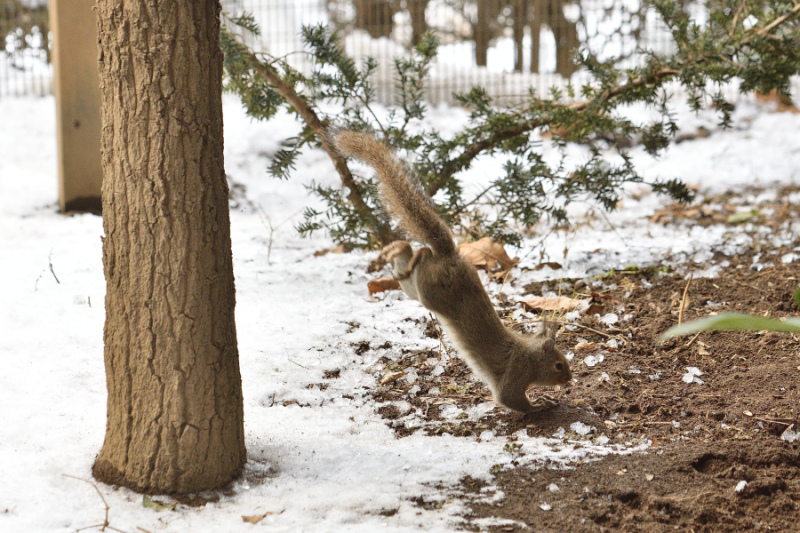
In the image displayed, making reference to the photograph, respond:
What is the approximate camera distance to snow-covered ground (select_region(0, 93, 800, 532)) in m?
2.15

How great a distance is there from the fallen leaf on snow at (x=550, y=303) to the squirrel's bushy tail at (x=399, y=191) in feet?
3.27

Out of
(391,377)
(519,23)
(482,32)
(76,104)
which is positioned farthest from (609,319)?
(519,23)

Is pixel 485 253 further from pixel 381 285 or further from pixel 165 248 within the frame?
pixel 165 248

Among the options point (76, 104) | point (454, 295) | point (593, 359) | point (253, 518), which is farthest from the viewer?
point (76, 104)

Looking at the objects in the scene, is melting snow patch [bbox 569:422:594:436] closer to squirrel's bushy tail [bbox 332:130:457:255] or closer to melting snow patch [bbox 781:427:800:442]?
melting snow patch [bbox 781:427:800:442]

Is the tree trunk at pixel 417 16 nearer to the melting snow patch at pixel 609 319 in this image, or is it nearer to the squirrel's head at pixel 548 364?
the melting snow patch at pixel 609 319

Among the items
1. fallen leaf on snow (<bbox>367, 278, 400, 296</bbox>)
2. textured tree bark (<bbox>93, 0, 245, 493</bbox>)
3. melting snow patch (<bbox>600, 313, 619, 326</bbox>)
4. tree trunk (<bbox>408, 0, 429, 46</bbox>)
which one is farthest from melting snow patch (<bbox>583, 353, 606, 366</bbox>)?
tree trunk (<bbox>408, 0, 429, 46</bbox>)

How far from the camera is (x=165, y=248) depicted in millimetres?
2164

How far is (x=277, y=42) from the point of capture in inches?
333

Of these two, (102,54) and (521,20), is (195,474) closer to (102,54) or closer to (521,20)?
(102,54)

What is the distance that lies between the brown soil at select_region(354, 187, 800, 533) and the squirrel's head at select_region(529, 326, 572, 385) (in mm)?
116

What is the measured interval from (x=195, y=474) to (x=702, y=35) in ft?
10.9

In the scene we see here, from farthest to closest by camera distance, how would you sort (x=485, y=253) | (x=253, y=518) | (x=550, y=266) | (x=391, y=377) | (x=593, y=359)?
(x=550, y=266)
(x=485, y=253)
(x=593, y=359)
(x=391, y=377)
(x=253, y=518)

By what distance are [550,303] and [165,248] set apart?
2.31 meters
